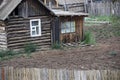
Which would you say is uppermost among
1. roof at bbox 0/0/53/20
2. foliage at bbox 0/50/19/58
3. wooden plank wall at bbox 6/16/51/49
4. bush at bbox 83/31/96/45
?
roof at bbox 0/0/53/20

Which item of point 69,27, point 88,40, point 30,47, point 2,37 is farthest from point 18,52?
point 88,40

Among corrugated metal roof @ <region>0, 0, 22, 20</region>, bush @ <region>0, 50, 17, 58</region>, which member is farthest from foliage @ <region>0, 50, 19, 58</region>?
corrugated metal roof @ <region>0, 0, 22, 20</region>

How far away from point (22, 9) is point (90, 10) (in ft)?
78.4

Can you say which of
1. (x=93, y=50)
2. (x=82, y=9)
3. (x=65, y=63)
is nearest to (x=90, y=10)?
(x=82, y=9)

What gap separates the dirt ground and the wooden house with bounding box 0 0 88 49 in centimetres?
187

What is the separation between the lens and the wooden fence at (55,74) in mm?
10508

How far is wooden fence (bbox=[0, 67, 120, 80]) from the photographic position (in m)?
10.5

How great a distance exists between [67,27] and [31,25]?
3.63m

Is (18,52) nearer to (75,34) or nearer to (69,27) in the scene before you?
(69,27)

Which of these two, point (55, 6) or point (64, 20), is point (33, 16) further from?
point (55, 6)

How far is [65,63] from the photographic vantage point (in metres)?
18.8

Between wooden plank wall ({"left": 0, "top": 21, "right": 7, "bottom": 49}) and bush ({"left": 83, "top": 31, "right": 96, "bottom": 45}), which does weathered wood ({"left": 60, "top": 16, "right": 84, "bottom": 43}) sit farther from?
wooden plank wall ({"left": 0, "top": 21, "right": 7, "bottom": 49})

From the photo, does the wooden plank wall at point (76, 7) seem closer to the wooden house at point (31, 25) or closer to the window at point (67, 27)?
the window at point (67, 27)

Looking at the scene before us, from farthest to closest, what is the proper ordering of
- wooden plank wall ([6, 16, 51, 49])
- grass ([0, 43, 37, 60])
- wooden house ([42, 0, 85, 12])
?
wooden house ([42, 0, 85, 12]), wooden plank wall ([6, 16, 51, 49]), grass ([0, 43, 37, 60])
